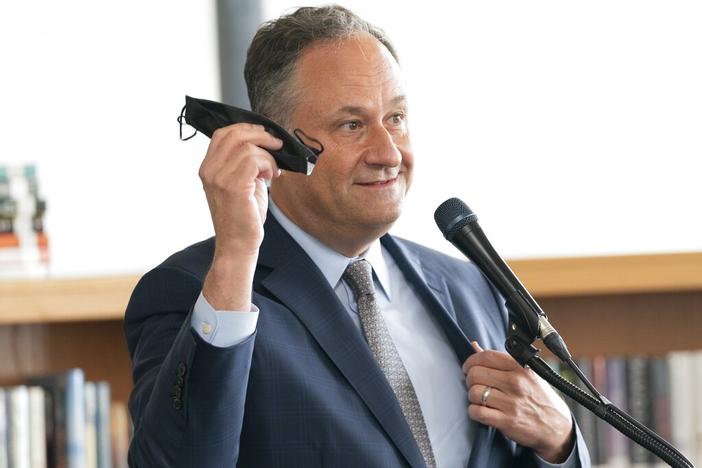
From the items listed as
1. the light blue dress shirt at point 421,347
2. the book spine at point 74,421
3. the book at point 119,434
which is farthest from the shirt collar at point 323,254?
the book at point 119,434

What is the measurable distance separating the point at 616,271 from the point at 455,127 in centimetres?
69

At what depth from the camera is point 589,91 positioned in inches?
120

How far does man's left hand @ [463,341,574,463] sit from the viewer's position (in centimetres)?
170

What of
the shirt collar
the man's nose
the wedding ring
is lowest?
the wedding ring

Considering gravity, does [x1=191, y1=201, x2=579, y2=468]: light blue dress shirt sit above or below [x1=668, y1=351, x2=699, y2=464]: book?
above

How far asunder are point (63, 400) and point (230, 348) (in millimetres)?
1322

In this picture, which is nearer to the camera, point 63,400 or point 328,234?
point 328,234

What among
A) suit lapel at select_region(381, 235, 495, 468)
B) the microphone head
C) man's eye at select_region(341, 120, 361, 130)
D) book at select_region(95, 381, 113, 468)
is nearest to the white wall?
book at select_region(95, 381, 113, 468)

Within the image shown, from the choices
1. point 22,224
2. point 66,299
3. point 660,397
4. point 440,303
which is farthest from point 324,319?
point 660,397


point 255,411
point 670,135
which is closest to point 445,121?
point 670,135

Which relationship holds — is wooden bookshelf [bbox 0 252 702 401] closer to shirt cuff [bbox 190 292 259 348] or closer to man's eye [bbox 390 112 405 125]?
man's eye [bbox 390 112 405 125]

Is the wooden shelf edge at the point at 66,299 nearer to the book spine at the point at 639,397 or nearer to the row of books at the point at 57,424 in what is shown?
the row of books at the point at 57,424

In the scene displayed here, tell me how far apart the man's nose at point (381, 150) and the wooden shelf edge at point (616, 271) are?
89 centimetres

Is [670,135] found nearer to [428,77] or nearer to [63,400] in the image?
[428,77]
